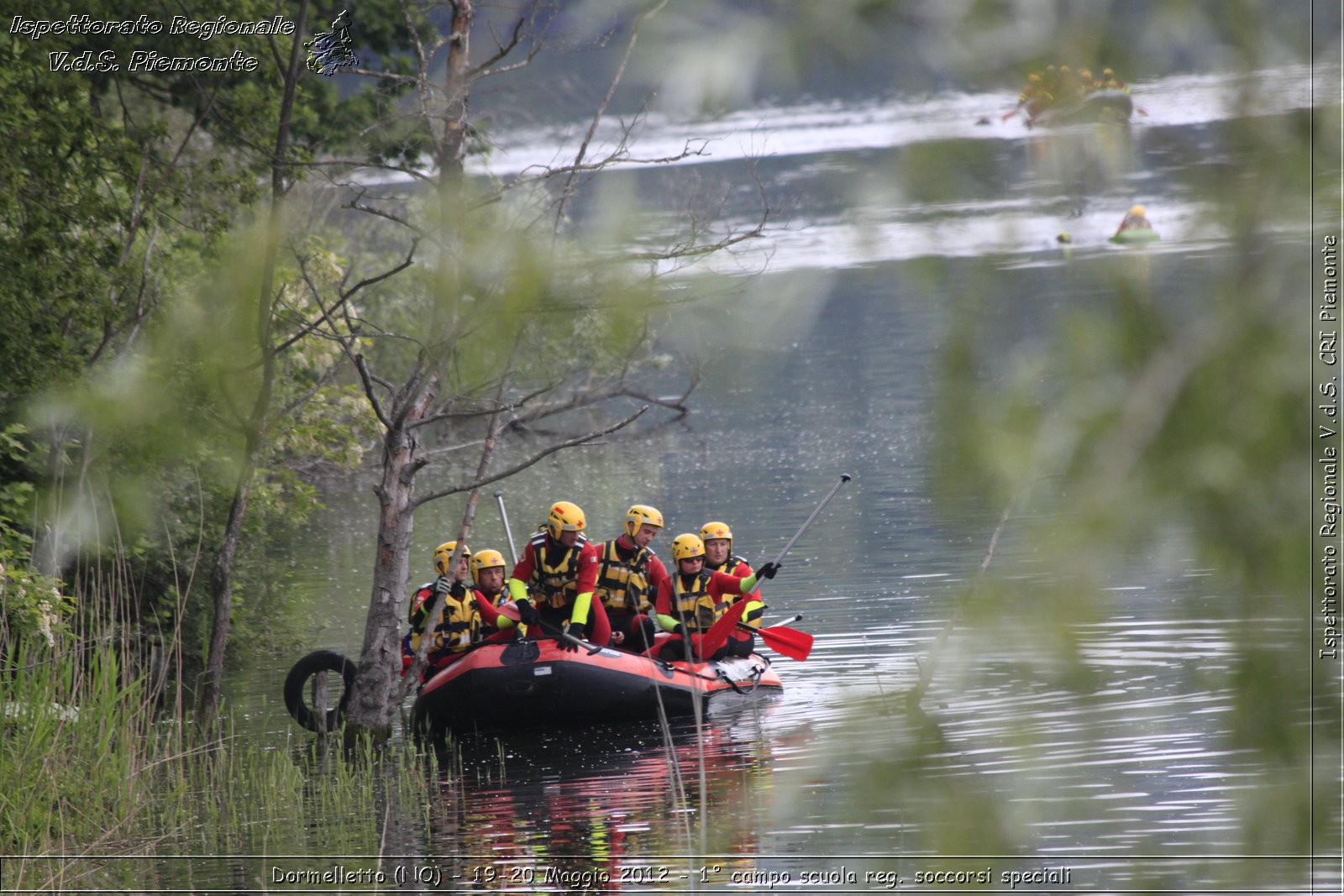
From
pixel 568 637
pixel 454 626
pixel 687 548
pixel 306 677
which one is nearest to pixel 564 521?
pixel 568 637

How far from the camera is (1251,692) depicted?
2043 mm

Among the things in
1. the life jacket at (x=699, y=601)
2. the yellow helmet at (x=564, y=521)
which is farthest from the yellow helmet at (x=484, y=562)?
the life jacket at (x=699, y=601)

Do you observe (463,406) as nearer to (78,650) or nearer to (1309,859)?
(78,650)

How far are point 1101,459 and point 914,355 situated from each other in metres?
36.0

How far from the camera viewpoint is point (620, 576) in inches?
535

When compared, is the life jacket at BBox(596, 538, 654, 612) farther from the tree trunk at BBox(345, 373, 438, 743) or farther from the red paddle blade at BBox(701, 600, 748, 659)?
the tree trunk at BBox(345, 373, 438, 743)

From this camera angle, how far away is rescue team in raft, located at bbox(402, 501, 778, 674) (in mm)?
12953

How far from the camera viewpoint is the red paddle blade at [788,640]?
43.2 feet

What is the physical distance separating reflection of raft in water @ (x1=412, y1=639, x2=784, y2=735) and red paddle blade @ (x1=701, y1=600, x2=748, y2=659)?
0.33 m

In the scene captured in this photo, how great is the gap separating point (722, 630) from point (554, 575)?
1.60 m

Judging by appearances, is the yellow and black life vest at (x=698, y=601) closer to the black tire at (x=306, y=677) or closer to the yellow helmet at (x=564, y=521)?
the yellow helmet at (x=564, y=521)

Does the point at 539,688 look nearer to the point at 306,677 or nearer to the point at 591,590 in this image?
the point at 591,590

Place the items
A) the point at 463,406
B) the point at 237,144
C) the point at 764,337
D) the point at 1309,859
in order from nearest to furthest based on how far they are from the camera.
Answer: the point at 1309,859, the point at 764,337, the point at 237,144, the point at 463,406

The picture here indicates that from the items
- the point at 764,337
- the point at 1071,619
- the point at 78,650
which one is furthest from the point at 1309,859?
the point at 78,650
